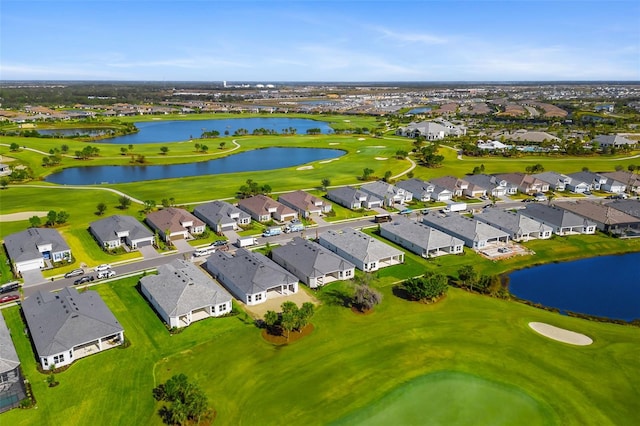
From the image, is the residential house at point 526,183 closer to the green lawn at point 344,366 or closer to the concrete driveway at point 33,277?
the green lawn at point 344,366

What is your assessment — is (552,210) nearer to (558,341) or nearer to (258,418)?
(558,341)

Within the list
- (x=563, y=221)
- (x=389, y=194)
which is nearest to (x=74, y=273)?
(x=389, y=194)

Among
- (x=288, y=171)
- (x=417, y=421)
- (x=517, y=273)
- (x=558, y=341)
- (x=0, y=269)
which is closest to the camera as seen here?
(x=417, y=421)

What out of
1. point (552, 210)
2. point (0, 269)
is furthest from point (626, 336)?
point (0, 269)

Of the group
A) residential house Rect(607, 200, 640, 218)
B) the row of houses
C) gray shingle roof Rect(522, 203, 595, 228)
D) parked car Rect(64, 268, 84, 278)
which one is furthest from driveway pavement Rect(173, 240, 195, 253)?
residential house Rect(607, 200, 640, 218)

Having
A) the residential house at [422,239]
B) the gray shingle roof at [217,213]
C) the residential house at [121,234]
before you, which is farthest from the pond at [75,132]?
the residential house at [422,239]

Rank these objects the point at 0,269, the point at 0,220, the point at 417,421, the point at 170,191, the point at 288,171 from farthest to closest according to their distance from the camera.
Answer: the point at 288,171 < the point at 170,191 < the point at 0,220 < the point at 0,269 < the point at 417,421

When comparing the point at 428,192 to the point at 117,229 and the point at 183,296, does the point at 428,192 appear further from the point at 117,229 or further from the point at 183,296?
the point at 183,296
